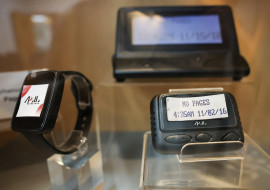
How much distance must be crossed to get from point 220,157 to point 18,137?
0.55 m

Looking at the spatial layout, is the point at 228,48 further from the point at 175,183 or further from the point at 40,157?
the point at 40,157

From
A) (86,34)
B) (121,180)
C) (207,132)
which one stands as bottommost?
(121,180)

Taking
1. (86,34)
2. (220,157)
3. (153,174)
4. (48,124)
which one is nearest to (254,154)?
(220,157)

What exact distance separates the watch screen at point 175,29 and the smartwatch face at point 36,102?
0.85 ft

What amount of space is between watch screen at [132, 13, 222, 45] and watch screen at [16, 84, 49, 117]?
28 centimetres

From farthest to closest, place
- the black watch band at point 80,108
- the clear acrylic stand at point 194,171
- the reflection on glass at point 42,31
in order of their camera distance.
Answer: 1. the reflection on glass at point 42,31
2. the black watch band at point 80,108
3. the clear acrylic stand at point 194,171

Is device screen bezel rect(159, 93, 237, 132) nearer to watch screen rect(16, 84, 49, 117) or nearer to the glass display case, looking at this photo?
the glass display case

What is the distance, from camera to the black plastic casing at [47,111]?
38 cm

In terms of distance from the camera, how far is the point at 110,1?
64 cm

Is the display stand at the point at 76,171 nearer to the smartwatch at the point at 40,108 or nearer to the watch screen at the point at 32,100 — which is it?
the smartwatch at the point at 40,108

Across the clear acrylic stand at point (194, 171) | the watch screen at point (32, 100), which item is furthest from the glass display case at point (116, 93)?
the watch screen at point (32, 100)

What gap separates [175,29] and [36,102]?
15.6 inches

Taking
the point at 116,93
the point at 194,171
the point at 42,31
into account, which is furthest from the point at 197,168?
the point at 42,31

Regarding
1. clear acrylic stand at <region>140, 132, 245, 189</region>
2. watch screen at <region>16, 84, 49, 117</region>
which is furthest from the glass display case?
watch screen at <region>16, 84, 49, 117</region>
